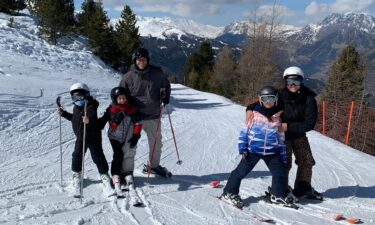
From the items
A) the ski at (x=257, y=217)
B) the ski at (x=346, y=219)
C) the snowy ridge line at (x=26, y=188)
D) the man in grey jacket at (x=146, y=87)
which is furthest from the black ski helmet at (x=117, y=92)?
the ski at (x=346, y=219)

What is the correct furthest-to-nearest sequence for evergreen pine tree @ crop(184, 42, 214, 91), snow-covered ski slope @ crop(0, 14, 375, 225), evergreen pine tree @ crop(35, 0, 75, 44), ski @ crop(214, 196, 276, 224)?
evergreen pine tree @ crop(184, 42, 214, 91) → evergreen pine tree @ crop(35, 0, 75, 44) → ski @ crop(214, 196, 276, 224) → snow-covered ski slope @ crop(0, 14, 375, 225)

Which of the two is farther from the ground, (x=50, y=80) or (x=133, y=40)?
(x=133, y=40)

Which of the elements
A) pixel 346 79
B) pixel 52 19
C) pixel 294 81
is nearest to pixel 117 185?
pixel 294 81

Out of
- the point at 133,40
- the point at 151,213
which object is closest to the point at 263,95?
the point at 151,213

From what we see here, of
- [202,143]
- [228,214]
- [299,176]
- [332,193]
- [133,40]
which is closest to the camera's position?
[228,214]

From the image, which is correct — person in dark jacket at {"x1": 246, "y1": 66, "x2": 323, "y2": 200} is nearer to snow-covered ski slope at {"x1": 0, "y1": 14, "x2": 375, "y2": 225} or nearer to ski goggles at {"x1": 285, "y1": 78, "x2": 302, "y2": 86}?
ski goggles at {"x1": 285, "y1": 78, "x2": 302, "y2": 86}

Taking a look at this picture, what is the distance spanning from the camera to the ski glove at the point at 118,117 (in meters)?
5.69

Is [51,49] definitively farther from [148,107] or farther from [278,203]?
[278,203]

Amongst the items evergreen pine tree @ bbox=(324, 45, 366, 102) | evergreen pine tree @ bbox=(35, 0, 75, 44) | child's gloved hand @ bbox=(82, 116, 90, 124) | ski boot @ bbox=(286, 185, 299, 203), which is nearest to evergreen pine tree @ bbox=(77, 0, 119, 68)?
evergreen pine tree @ bbox=(35, 0, 75, 44)

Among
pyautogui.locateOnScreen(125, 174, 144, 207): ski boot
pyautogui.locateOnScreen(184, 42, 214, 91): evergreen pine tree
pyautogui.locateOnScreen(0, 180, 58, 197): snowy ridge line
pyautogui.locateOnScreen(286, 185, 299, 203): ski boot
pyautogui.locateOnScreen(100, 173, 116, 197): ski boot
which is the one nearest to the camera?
pyautogui.locateOnScreen(125, 174, 144, 207): ski boot

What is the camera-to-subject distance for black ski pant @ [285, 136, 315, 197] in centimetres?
591

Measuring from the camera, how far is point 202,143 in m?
10.5

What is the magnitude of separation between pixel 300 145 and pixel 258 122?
3.36 ft

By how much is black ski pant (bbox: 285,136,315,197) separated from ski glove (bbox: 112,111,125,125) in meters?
2.39
